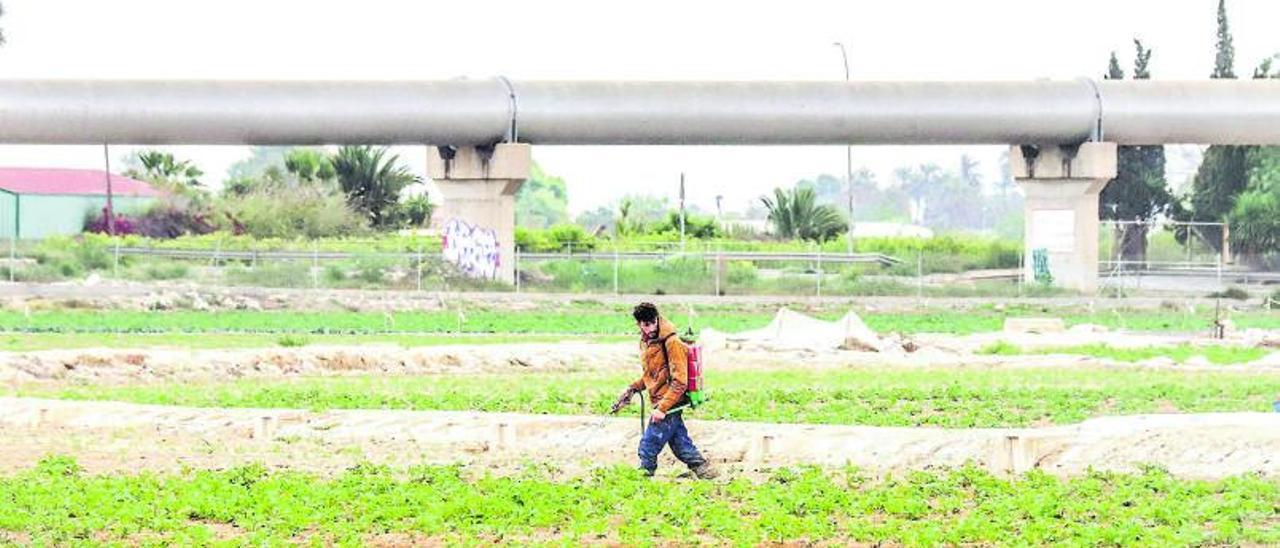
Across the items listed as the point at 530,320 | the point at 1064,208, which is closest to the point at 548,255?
the point at 1064,208

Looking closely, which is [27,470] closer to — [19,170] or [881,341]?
[881,341]

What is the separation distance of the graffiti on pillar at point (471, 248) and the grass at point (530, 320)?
4600 mm

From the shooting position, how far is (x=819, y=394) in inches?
1246

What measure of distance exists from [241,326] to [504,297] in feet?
37.9

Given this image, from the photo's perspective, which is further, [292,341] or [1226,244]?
[1226,244]

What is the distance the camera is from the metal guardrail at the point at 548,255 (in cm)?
6812

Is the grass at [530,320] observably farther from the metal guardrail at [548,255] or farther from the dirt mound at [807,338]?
the metal guardrail at [548,255]

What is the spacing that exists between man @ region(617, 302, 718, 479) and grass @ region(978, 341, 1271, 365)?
19950 mm

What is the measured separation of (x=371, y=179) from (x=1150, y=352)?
170 feet

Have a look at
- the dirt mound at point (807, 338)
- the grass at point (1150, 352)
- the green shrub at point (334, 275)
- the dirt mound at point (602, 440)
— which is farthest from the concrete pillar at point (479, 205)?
the dirt mound at point (602, 440)

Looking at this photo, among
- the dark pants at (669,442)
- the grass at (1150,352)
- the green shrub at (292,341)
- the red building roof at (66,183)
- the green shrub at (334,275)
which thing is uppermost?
the red building roof at (66,183)

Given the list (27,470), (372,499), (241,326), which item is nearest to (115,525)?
(372,499)

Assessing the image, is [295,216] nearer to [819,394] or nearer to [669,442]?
[819,394]

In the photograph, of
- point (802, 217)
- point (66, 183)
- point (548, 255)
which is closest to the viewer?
point (548, 255)
